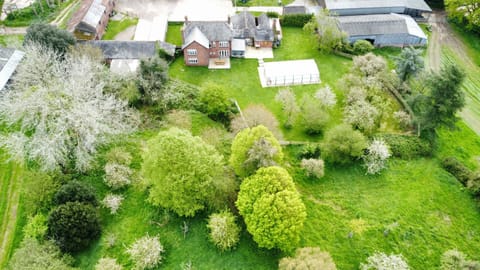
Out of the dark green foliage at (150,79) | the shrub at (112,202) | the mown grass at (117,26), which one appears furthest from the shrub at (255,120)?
the mown grass at (117,26)

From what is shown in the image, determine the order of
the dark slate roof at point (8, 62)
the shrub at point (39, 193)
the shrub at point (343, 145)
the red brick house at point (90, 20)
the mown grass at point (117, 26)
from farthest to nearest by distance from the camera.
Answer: the mown grass at point (117, 26) → the red brick house at point (90, 20) → the dark slate roof at point (8, 62) → the shrub at point (343, 145) → the shrub at point (39, 193)

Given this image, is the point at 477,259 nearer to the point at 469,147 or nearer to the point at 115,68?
the point at 469,147

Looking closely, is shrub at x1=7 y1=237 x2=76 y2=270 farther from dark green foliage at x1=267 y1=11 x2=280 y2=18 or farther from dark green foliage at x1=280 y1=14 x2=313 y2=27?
dark green foliage at x1=267 y1=11 x2=280 y2=18

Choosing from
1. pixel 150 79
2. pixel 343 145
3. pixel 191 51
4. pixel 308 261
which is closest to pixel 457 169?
pixel 343 145

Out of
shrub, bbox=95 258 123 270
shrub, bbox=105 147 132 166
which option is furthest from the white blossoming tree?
shrub, bbox=95 258 123 270

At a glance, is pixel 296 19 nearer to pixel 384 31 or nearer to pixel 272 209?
pixel 384 31

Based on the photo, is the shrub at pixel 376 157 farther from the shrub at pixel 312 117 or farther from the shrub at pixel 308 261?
the shrub at pixel 308 261

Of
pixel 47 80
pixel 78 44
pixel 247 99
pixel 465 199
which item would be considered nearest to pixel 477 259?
pixel 465 199
